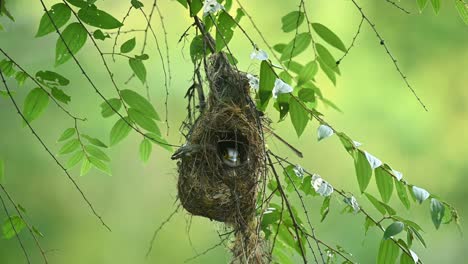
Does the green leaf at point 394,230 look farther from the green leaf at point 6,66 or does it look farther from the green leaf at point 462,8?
the green leaf at point 6,66

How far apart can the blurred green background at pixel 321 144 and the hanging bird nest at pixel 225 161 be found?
8.04ft

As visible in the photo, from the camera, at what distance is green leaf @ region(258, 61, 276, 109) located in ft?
4.89

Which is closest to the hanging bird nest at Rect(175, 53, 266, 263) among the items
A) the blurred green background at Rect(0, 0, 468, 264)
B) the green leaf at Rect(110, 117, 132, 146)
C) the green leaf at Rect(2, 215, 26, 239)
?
the green leaf at Rect(110, 117, 132, 146)

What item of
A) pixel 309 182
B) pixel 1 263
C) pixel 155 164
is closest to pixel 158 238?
pixel 155 164

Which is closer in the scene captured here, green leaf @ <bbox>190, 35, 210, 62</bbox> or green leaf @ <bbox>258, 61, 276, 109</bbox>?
green leaf @ <bbox>258, 61, 276, 109</bbox>

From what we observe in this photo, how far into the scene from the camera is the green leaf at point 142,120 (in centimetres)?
164

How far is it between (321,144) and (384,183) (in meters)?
2.98

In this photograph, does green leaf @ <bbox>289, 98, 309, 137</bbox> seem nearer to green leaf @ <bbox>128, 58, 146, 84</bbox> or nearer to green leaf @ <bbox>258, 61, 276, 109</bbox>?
green leaf @ <bbox>258, 61, 276, 109</bbox>

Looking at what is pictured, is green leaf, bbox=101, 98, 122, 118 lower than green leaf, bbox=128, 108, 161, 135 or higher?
higher

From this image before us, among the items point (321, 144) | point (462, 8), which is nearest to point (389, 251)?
point (462, 8)

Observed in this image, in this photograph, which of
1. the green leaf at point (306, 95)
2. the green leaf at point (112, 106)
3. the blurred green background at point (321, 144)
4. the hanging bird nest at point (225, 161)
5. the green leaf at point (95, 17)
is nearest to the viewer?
the green leaf at point (95, 17)

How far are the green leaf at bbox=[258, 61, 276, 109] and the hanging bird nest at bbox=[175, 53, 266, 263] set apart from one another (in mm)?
257

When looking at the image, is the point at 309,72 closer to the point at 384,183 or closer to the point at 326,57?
the point at 326,57

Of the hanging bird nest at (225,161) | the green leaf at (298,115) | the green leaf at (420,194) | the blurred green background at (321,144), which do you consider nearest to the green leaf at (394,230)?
the green leaf at (420,194)
